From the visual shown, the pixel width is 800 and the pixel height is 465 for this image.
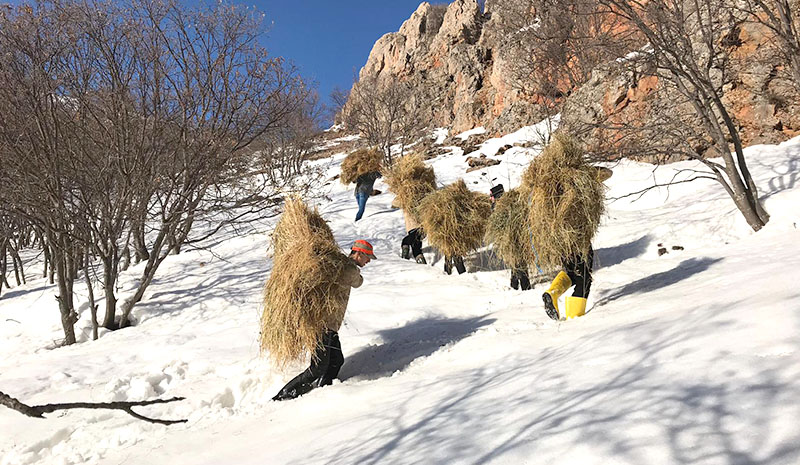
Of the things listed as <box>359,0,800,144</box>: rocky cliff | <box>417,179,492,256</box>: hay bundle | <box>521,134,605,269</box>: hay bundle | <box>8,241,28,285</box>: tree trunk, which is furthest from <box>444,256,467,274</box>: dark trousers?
<box>8,241,28,285</box>: tree trunk

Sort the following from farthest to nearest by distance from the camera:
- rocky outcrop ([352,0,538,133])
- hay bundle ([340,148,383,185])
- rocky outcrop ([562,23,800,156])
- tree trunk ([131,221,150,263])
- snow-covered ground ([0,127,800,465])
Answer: rocky outcrop ([352,0,538,133]) < hay bundle ([340,148,383,185]) < tree trunk ([131,221,150,263]) < rocky outcrop ([562,23,800,156]) < snow-covered ground ([0,127,800,465])

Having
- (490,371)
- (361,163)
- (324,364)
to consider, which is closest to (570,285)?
(490,371)

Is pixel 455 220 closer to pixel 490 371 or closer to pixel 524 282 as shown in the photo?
pixel 524 282

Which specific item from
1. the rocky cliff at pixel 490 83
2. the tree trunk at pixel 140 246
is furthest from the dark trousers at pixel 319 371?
the rocky cliff at pixel 490 83

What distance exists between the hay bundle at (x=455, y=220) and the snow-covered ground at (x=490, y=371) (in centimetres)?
52

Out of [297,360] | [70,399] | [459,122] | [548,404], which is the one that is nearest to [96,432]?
[70,399]

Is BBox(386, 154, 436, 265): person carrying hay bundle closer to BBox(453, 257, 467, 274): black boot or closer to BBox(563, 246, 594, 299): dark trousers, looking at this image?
BBox(453, 257, 467, 274): black boot

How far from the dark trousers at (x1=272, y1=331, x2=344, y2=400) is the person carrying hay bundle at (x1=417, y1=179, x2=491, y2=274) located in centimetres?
358

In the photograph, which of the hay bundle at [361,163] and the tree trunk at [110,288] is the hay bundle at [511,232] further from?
the hay bundle at [361,163]

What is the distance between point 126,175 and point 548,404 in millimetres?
6762

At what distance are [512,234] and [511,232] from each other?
3cm

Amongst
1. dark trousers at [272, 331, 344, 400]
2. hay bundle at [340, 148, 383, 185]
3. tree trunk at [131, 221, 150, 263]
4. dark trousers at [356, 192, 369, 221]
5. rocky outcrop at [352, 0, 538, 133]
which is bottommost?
dark trousers at [272, 331, 344, 400]

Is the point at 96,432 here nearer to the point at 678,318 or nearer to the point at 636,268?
the point at 678,318

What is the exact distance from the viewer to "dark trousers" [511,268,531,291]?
5.47 metres
